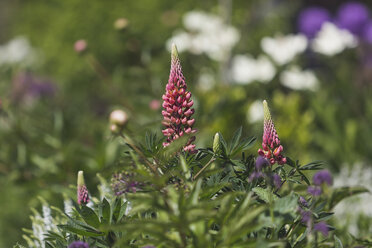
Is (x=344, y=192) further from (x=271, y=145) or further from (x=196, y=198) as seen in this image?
(x=196, y=198)

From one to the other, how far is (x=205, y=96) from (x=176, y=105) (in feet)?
8.54

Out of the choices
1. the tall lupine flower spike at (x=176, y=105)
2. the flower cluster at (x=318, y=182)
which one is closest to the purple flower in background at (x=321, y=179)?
the flower cluster at (x=318, y=182)

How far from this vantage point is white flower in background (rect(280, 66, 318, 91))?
12.0ft

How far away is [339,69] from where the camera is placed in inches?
162

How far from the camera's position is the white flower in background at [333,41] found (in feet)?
11.6

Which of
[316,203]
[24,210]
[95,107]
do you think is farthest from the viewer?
[95,107]

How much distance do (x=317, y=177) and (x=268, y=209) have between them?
0.14m

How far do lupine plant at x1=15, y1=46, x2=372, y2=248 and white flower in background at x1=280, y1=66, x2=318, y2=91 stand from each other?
272 cm

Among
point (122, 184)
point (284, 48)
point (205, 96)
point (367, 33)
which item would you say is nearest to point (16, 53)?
point (205, 96)

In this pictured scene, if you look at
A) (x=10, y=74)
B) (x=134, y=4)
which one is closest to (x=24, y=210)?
(x=10, y=74)

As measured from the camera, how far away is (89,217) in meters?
0.90

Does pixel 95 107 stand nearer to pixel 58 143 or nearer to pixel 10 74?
pixel 10 74

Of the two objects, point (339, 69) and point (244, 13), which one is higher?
point (244, 13)

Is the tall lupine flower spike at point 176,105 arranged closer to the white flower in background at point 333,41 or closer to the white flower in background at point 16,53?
the white flower in background at point 333,41
